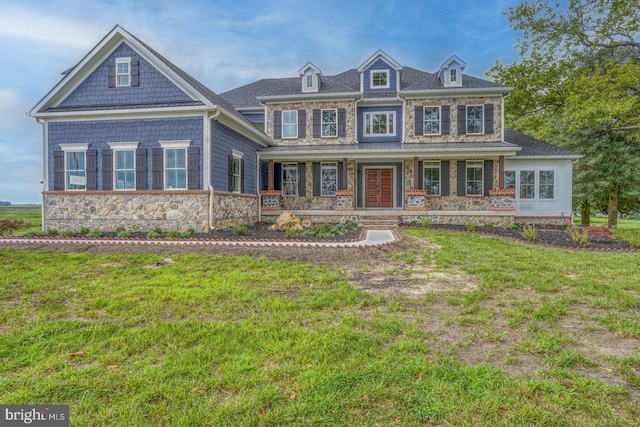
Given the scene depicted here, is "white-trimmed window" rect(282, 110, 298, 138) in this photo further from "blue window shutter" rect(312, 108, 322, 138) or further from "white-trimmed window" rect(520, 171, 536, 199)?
"white-trimmed window" rect(520, 171, 536, 199)

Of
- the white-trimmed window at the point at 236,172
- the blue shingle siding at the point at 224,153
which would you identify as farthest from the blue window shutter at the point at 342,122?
the white-trimmed window at the point at 236,172

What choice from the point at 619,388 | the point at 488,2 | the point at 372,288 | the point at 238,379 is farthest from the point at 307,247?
the point at 488,2

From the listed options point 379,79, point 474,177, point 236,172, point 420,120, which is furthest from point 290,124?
point 474,177

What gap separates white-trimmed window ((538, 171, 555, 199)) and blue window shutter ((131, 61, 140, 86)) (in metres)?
18.2

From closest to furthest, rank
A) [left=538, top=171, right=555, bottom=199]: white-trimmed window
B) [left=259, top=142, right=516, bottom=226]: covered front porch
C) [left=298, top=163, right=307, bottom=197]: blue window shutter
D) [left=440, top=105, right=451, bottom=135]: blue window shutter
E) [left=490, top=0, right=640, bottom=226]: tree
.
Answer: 1. [left=259, top=142, right=516, bottom=226]: covered front porch
2. [left=490, top=0, right=640, bottom=226]: tree
3. [left=440, top=105, right=451, bottom=135]: blue window shutter
4. [left=538, top=171, right=555, bottom=199]: white-trimmed window
5. [left=298, top=163, right=307, bottom=197]: blue window shutter

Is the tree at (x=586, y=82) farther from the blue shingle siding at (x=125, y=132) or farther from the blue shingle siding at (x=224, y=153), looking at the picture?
the blue shingle siding at (x=125, y=132)

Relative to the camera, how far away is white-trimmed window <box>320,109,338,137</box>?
1611cm

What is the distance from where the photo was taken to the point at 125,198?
1158cm

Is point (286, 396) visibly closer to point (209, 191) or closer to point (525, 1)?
point (209, 191)

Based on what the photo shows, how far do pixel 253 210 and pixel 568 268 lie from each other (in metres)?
11.6

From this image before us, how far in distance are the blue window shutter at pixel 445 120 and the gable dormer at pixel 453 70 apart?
1.10 metres

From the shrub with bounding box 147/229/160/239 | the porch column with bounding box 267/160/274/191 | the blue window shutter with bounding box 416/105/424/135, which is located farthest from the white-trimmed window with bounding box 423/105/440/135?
the shrub with bounding box 147/229/160/239

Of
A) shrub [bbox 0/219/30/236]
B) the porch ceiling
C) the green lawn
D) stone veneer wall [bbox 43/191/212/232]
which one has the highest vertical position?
the porch ceiling

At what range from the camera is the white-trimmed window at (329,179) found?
16.1 metres
